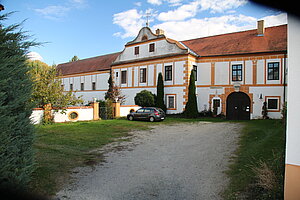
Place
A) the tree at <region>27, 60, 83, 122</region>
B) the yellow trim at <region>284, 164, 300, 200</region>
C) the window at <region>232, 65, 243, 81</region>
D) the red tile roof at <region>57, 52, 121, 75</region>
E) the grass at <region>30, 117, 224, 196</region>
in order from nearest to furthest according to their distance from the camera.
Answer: the yellow trim at <region>284, 164, 300, 200</region>
the grass at <region>30, 117, 224, 196</region>
the tree at <region>27, 60, 83, 122</region>
the window at <region>232, 65, 243, 81</region>
the red tile roof at <region>57, 52, 121, 75</region>

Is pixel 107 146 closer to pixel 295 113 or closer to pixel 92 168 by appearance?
pixel 92 168

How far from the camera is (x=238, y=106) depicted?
79.2ft

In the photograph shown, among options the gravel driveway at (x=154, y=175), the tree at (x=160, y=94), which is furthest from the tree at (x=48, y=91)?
the tree at (x=160, y=94)

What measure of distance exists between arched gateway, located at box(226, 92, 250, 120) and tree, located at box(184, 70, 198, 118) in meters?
3.85

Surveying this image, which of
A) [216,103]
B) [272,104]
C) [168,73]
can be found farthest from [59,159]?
[272,104]

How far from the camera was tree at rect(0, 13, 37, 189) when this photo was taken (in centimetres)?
355

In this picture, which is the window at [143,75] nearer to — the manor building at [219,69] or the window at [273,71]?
the manor building at [219,69]

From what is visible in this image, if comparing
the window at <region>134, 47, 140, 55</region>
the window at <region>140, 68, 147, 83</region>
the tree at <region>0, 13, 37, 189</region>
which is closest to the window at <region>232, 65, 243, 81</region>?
the window at <region>140, 68, 147, 83</region>

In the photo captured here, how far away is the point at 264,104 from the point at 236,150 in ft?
52.1

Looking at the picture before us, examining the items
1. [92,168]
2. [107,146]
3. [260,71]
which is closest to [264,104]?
[260,71]

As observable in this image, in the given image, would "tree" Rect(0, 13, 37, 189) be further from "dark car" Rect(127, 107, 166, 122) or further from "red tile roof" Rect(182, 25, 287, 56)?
"red tile roof" Rect(182, 25, 287, 56)

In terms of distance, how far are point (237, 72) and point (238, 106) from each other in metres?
3.84

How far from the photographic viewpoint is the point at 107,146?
10.0 m

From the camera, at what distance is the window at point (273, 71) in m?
22.4
